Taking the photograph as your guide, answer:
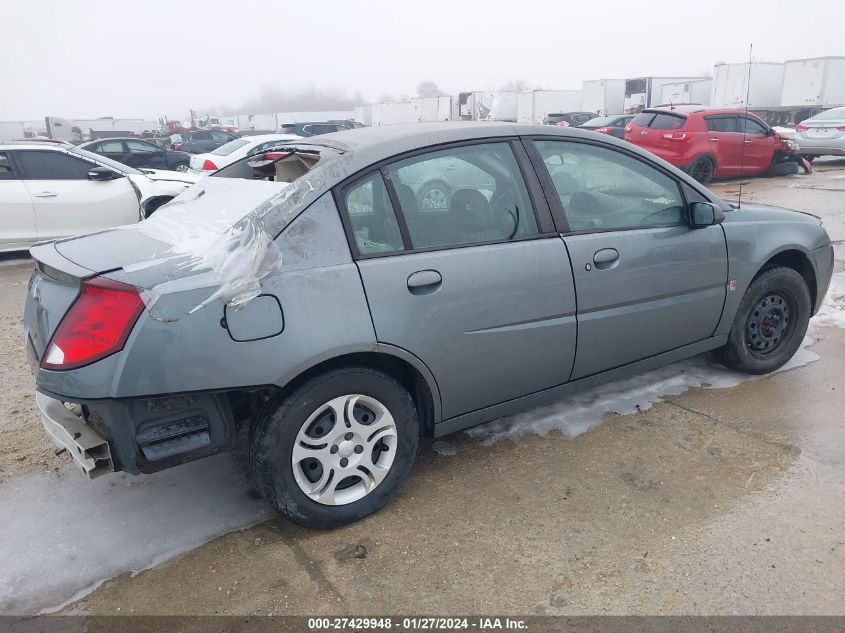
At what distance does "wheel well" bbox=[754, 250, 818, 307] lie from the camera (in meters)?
4.01

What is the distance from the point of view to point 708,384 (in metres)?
4.09

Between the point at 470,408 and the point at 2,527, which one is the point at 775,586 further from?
the point at 2,527

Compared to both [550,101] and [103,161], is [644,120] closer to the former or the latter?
[103,161]

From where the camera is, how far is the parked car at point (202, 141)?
24044 mm

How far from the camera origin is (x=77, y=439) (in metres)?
2.46

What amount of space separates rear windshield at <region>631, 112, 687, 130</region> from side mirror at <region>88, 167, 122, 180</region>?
10121 millimetres

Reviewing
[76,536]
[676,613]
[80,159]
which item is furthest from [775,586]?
[80,159]

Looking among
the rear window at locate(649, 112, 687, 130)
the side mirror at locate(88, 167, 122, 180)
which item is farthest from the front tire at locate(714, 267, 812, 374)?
the rear window at locate(649, 112, 687, 130)

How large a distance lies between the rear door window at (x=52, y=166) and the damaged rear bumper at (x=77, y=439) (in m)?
6.11

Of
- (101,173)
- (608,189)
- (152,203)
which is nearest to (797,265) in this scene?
(608,189)

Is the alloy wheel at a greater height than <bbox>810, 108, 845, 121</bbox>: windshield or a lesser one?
lesser

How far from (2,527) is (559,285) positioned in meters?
2.73

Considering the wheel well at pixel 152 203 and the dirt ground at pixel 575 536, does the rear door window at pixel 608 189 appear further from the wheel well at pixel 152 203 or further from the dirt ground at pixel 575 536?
the wheel well at pixel 152 203

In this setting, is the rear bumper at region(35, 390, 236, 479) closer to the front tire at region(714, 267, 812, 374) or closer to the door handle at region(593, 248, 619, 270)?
the door handle at region(593, 248, 619, 270)
